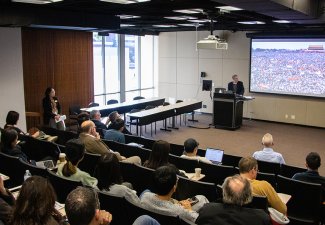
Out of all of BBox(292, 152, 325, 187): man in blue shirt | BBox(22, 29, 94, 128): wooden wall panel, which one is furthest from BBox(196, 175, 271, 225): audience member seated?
BBox(22, 29, 94, 128): wooden wall panel

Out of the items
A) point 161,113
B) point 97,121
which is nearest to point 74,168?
point 97,121

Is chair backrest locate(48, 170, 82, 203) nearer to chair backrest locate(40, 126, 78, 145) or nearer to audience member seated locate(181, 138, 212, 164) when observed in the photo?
audience member seated locate(181, 138, 212, 164)

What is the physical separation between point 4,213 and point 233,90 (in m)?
9.10

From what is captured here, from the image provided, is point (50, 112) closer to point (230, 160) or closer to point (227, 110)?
point (230, 160)

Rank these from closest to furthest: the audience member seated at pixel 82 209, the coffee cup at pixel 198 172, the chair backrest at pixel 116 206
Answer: the audience member seated at pixel 82 209 < the chair backrest at pixel 116 206 < the coffee cup at pixel 198 172

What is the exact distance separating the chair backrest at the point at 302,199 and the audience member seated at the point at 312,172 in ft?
0.84

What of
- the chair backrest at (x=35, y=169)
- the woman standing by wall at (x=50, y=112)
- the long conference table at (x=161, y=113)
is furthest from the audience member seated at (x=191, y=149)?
the woman standing by wall at (x=50, y=112)

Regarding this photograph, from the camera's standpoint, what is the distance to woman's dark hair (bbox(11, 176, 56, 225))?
2.01 m

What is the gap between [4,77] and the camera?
720 centimetres

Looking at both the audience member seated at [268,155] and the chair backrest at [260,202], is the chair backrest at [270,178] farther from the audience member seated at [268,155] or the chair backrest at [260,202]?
the chair backrest at [260,202]

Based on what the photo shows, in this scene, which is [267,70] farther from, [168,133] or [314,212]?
[314,212]

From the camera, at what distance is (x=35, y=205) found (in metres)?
2.04

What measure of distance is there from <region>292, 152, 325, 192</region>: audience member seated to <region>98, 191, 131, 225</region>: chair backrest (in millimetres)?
2194

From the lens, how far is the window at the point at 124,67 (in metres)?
12.0
